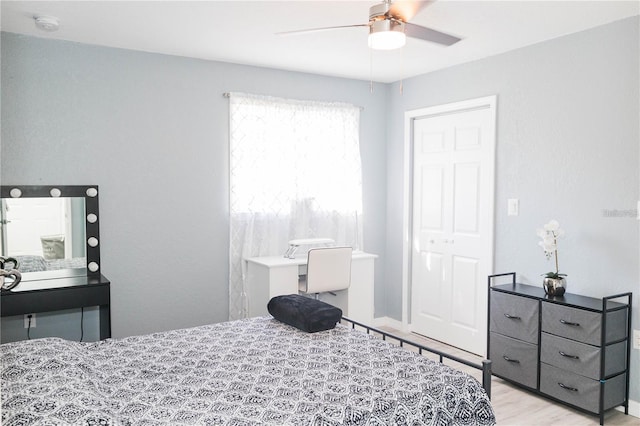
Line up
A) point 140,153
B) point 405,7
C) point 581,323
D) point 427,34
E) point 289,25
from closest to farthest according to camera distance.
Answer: point 405,7 → point 427,34 → point 581,323 → point 289,25 → point 140,153

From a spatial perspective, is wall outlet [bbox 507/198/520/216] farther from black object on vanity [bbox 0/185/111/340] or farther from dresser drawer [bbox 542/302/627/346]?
black object on vanity [bbox 0/185/111/340]

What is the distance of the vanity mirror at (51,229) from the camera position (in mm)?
3451

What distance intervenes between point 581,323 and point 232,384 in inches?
87.0

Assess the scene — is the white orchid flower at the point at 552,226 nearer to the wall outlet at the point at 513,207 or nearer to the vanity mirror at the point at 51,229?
the wall outlet at the point at 513,207

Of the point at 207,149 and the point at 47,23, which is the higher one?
the point at 47,23

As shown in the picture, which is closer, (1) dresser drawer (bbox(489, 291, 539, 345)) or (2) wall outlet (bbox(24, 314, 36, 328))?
(1) dresser drawer (bbox(489, 291, 539, 345))

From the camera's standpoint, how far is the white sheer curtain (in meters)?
4.31

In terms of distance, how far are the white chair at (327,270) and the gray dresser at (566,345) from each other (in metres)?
1.22

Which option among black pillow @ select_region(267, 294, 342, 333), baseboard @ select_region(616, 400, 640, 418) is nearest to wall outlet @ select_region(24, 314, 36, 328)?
black pillow @ select_region(267, 294, 342, 333)

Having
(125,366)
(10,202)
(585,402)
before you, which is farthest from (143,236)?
(585,402)

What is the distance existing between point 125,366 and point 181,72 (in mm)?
2508

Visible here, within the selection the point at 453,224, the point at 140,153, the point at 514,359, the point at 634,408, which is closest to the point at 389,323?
the point at 453,224

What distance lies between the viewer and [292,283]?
13.7ft

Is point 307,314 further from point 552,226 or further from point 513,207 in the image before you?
point 513,207
